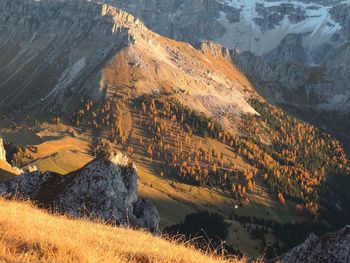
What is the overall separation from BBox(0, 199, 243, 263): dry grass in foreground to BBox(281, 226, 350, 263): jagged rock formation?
7.34 metres

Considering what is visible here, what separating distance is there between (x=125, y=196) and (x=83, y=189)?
18.9 feet

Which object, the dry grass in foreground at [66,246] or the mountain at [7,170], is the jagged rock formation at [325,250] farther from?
the mountain at [7,170]

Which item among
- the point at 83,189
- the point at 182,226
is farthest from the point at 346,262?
the point at 182,226

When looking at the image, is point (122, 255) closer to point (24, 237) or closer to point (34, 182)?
point (24, 237)

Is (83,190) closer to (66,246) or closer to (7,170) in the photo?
(66,246)

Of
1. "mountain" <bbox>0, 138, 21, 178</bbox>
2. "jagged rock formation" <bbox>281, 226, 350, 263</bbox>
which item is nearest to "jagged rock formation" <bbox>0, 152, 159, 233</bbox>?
"mountain" <bbox>0, 138, 21, 178</bbox>

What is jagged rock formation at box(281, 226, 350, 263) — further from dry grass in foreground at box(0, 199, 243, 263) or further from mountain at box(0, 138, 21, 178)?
mountain at box(0, 138, 21, 178)

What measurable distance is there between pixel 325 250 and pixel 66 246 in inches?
515

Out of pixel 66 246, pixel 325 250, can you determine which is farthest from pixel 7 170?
pixel 66 246

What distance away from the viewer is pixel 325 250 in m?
20.7

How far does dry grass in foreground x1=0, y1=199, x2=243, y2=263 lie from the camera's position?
35.0 ft

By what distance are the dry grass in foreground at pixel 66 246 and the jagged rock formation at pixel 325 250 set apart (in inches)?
289

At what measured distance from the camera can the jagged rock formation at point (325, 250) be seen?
20.4 metres

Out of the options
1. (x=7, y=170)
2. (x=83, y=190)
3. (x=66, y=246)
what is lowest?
(x=7, y=170)
